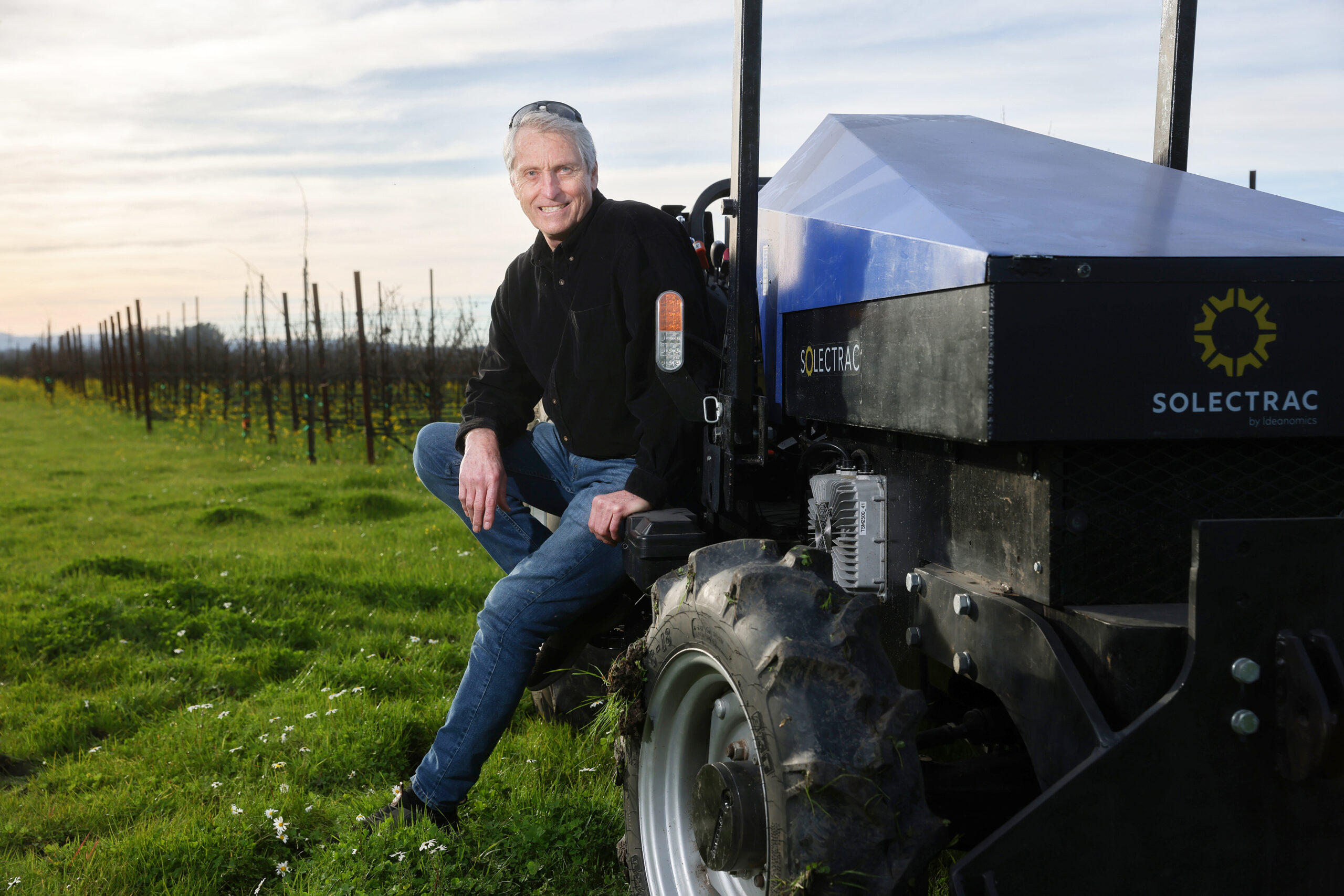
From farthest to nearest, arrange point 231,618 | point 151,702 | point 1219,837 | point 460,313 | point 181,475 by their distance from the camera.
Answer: point 460,313
point 181,475
point 231,618
point 151,702
point 1219,837

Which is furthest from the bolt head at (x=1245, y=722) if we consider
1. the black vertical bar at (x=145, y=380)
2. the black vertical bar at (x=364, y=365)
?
the black vertical bar at (x=145, y=380)

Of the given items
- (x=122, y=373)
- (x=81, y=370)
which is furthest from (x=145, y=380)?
(x=81, y=370)

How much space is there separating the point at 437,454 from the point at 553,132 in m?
0.96

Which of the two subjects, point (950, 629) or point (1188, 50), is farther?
point (1188, 50)

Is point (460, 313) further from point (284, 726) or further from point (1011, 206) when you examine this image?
point (1011, 206)

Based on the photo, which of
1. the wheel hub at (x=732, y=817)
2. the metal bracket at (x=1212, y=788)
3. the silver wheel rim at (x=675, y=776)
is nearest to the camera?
the metal bracket at (x=1212, y=788)

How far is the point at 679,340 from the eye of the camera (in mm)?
2363

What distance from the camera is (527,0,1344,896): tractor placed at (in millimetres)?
1408

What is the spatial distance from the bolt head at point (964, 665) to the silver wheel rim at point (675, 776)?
0.45m

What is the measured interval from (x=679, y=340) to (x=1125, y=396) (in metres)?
1.07

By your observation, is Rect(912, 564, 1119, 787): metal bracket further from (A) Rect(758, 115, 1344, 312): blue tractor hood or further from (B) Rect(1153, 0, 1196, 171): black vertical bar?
(B) Rect(1153, 0, 1196, 171): black vertical bar

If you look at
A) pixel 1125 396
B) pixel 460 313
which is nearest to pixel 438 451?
pixel 1125 396

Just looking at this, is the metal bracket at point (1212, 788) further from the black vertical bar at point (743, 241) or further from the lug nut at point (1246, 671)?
the black vertical bar at point (743, 241)

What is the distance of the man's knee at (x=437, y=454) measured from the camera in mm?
3006
